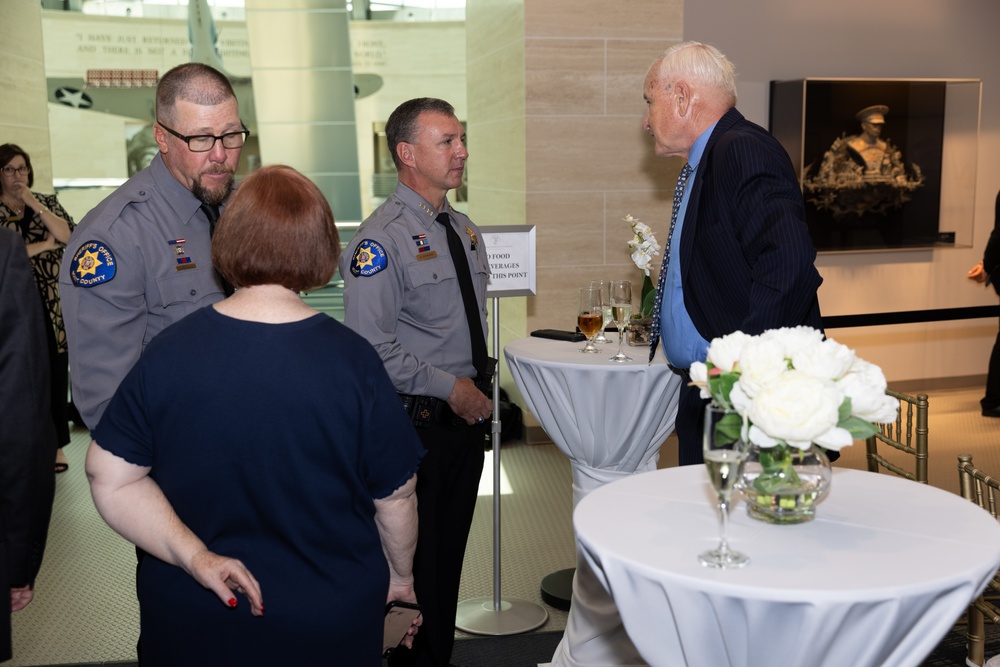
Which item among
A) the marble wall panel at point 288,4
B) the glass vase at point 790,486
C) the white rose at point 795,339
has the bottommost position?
the glass vase at point 790,486

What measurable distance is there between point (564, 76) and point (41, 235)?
3.13 m

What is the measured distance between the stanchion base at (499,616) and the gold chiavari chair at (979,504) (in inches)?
59.6

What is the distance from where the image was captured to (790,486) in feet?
6.31

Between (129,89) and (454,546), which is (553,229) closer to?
(454,546)

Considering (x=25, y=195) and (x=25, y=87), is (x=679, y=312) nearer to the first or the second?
(x=25, y=195)

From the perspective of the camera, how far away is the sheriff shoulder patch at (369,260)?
3.05 metres

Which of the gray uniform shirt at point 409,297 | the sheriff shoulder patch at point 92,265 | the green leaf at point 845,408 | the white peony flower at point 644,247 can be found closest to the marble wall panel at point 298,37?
the white peony flower at point 644,247

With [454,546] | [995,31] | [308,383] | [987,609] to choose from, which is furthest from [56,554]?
[995,31]

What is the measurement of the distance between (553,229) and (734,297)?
10.3 feet

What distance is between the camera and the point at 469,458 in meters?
3.22

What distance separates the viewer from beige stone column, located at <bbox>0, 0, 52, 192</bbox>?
6801mm

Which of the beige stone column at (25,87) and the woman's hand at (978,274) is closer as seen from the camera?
the beige stone column at (25,87)

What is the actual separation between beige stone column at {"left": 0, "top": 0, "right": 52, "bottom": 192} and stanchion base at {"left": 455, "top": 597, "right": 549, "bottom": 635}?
15.5 feet

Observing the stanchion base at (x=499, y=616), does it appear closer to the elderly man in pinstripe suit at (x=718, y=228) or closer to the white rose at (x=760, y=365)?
the elderly man in pinstripe suit at (x=718, y=228)
